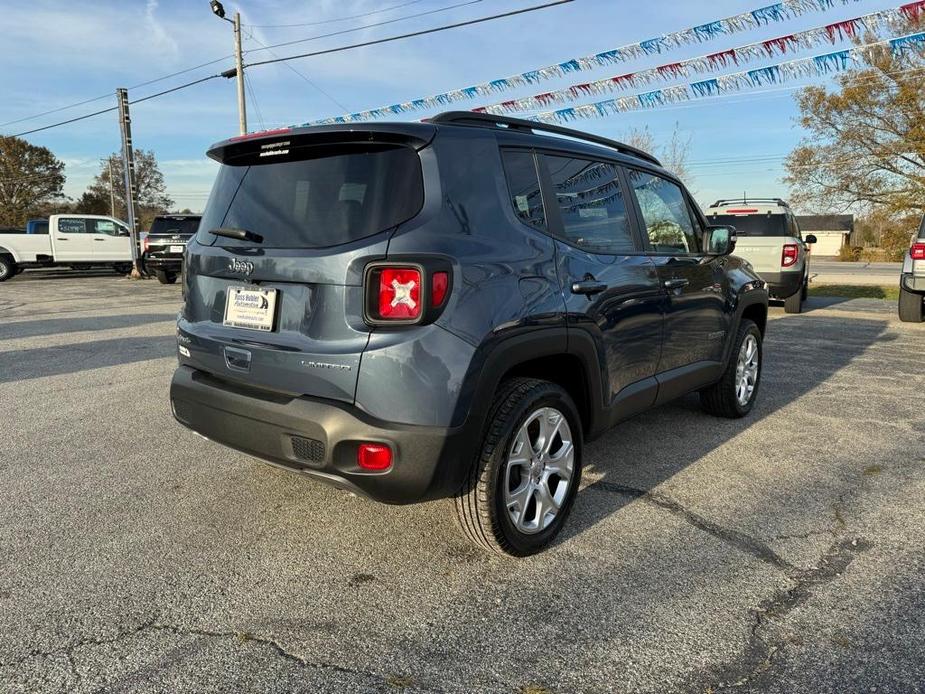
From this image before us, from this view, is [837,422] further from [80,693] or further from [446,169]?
[80,693]

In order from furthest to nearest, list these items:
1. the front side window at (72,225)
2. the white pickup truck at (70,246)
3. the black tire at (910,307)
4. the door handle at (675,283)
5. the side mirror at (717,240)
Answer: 1. the front side window at (72,225)
2. the white pickup truck at (70,246)
3. the black tire at (910,307)
4. the side mirror at (717,240)
5. the door handle at (675,283)

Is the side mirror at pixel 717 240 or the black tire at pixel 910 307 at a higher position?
the side mirror at pixel 717 240

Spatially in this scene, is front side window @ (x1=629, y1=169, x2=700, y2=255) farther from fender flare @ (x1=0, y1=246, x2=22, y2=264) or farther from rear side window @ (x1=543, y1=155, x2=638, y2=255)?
fender flare @ (x1=0, y1=246, x2=22, y2=264)

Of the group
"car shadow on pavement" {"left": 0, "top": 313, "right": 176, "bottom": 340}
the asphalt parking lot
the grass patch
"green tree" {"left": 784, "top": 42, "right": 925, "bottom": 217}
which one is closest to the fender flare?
"car shadow on pavement" {"left": 0, "top": 313, "right": 176, "bottom": 340}

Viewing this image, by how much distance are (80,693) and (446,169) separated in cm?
217

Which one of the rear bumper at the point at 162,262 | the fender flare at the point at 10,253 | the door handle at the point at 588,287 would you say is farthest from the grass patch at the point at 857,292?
the fender flare at the point at 10,253

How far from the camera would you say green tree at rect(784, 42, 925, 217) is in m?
30.5

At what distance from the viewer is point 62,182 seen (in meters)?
55.2

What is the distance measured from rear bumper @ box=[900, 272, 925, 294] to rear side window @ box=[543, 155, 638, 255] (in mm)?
8220

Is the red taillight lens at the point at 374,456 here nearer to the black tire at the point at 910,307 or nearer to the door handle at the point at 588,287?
the door handle at the point at 588,287

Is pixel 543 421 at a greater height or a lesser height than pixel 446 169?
lesser

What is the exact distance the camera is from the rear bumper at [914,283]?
9703 mm

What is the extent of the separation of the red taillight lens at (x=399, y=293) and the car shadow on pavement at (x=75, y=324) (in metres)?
8.22

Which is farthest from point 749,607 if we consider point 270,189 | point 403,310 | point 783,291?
point 783,291
